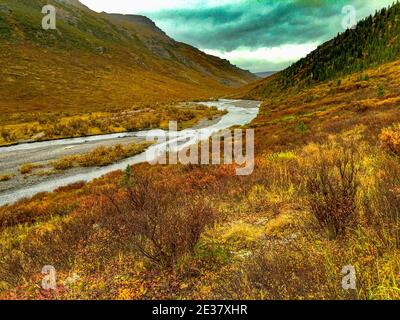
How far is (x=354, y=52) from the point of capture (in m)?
82.6

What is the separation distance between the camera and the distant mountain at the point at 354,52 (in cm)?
7381

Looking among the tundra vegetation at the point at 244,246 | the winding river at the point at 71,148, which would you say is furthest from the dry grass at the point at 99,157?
the tundra vegetation at the point at 244,246

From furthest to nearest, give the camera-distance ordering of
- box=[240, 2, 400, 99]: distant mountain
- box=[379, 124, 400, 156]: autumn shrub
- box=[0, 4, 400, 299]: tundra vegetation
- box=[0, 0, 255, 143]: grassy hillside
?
box=[0, 0, 255, 143]: grassy hillside → box=[240, 2, 400, 99]: distant mountain → box=[379, 124, 400, 156]: autumn shrub → box=[0, 4, 400, 299]: tundra vegetation

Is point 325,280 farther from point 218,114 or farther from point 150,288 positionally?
point 218,114

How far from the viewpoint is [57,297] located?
4.51 meters

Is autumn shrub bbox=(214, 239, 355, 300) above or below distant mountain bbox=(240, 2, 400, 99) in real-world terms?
below

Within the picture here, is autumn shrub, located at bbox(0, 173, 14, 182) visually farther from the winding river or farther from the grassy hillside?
the grassy hillside

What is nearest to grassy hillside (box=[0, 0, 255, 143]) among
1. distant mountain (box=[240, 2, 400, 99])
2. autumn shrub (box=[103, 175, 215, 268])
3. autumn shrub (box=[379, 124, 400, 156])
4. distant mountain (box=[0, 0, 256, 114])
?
distant mountain (box=[0, 0, 256, 114])

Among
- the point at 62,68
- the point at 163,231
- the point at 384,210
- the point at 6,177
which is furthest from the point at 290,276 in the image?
the point at 62,68

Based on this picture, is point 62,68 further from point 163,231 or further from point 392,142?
point 163,231

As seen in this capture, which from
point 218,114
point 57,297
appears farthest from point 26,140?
point 57,297

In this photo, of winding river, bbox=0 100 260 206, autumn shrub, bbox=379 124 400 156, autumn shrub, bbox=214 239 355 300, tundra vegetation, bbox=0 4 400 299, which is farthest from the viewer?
winding river, bbox=0 100 260 206

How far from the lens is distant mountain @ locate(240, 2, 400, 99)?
7381 centimetres
